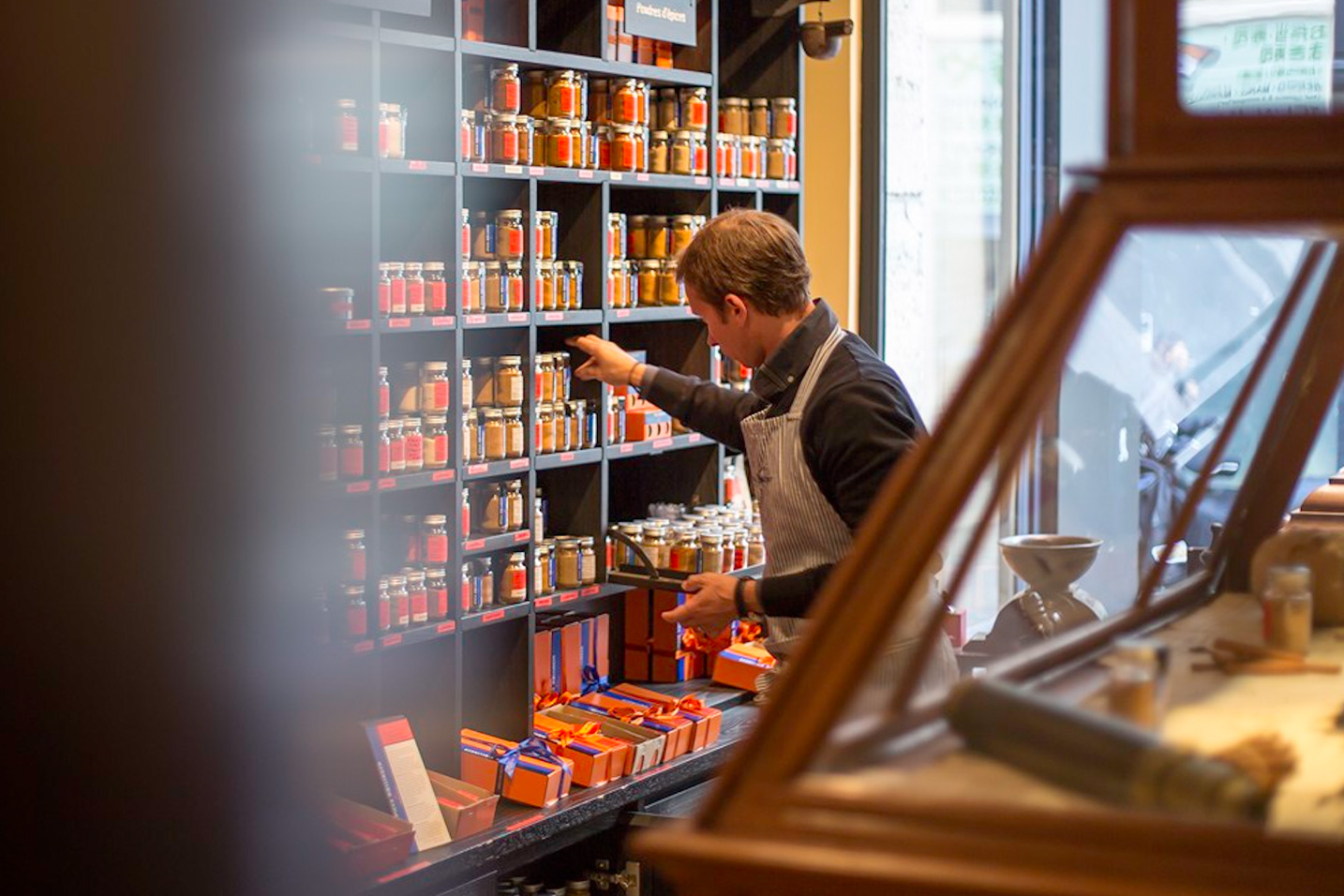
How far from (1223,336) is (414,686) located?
12.1 ft

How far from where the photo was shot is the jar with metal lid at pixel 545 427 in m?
4.24

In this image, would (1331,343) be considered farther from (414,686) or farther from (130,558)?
(414,686)

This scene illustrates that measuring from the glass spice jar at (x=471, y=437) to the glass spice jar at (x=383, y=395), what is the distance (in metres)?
0.26

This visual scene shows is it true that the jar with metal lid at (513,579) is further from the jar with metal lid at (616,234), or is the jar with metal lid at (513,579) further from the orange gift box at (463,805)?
the jar with metal lid at (616,234)

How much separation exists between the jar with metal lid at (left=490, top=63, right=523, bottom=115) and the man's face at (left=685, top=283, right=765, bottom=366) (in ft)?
3.54

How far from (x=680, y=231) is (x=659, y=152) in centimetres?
25

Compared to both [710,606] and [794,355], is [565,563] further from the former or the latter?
[794,355]

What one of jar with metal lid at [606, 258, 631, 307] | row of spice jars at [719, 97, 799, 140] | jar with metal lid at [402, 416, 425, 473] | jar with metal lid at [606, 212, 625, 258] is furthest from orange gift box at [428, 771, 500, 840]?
row of spice jars at [719, 97, 799, 140]

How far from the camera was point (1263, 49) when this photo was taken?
19.5 feet

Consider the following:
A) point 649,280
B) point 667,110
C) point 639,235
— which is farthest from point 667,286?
point 667,110

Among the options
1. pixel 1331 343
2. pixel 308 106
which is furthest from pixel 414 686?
pixel 1331 343

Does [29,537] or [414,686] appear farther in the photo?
[414,686]

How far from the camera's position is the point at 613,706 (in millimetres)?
4477

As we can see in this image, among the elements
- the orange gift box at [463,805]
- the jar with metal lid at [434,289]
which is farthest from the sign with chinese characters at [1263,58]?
the orange gift box at [463,805]
